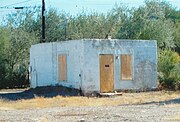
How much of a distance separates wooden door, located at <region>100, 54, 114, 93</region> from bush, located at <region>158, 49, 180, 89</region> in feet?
14.6

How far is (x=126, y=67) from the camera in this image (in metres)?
29.1

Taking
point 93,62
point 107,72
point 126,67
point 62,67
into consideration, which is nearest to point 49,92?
point 62,67

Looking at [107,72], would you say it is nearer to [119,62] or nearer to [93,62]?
[119,62]

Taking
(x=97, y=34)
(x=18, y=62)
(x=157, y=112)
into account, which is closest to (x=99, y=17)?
(x=97, y=34)

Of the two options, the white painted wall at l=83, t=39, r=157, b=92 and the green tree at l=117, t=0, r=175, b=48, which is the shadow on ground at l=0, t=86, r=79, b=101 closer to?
the white painted wall at l=83, t=39, r=157, b=92

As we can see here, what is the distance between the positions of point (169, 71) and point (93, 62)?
20.1 ft

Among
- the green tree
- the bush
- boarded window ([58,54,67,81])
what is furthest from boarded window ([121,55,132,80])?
the green tree

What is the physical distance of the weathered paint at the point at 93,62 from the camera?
27531 millimetres

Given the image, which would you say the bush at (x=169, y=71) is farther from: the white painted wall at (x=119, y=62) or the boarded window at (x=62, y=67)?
the boarded window at (x=62, y=67)

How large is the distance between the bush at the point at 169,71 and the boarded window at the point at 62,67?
6427mm

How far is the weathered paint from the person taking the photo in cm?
2753

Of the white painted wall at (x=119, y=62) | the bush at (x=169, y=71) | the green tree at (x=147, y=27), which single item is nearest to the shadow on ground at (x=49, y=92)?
the white painted wall at (x=119, y=62)

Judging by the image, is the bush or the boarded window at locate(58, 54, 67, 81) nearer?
the boarded window at locate(58, 54, 67, 81)

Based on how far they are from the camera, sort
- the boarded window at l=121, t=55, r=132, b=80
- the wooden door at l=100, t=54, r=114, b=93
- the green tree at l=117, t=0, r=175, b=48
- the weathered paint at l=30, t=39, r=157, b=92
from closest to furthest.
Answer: the weathered paint at l=30, t=39, r=157, b=92 → the wooden door at l=100, t=54, r=114, b=93 → the boarded window at l=121, t=55, r=132, b=80 → the green tree at l=117, t=0, r=175, b=48
